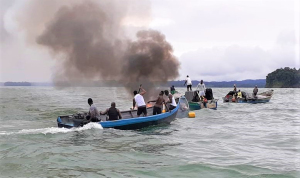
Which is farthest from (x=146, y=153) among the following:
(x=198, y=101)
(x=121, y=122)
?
(x=198, y=101)

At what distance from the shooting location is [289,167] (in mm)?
10578

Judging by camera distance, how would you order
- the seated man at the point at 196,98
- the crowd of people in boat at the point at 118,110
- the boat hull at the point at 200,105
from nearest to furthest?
1. the crowd of people in boat at the point at 118,110
2. the boat hull at the point at 200,105
3. the seated man at the point at 196,98

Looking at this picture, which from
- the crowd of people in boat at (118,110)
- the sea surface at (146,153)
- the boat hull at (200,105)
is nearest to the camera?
the sea surface at (146,153)

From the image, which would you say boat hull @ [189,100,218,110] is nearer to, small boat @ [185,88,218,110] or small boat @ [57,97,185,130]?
small boat @ [185,88,218,110]

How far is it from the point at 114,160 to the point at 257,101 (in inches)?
1488

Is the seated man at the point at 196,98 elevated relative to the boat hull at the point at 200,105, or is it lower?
elevated

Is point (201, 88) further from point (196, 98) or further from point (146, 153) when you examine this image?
point (146, 153)

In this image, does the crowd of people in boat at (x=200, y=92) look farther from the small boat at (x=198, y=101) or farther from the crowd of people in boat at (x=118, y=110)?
the crowd of people in boat at (x=118, y=110)

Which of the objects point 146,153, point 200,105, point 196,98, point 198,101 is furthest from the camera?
point 196,98

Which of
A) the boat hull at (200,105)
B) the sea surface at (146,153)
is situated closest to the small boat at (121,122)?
the sea surface at (146,153)

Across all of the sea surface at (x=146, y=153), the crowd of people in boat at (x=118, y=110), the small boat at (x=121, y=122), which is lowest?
the sea surface at (x=146, y=153)

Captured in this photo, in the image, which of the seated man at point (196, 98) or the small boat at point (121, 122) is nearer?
the small boat at point (121, 122)

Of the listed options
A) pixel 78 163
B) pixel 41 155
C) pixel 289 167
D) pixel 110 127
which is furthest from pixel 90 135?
pixel 289 167

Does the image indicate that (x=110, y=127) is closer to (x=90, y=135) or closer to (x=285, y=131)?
(x=90, y=135)
